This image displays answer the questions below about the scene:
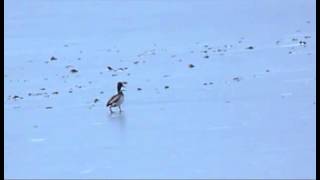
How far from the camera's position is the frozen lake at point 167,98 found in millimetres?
6465

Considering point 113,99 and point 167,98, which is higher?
point 167,98

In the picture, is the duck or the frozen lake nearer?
the frozen lake

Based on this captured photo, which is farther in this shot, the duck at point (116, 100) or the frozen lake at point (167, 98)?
the duck at point (116, 100)

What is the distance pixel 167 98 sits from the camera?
A: 28.6 feet

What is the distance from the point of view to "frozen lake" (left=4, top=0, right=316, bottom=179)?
646cm

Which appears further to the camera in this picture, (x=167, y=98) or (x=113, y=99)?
(x=167, y=98)

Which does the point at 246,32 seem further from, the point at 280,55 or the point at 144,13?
the point at 144,13

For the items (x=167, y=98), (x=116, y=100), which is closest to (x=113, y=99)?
(x=116, y=100)

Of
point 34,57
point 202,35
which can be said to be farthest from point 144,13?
point 34,57

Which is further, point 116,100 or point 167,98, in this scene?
point 167,98

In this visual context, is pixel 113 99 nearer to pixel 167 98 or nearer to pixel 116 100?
pixel 116 100

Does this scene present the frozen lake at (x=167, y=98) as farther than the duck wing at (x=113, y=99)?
No

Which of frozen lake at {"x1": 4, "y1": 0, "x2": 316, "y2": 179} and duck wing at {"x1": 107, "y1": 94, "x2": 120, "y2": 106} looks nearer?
frozen lake at {"x1": 4, "y1": 0, "x2": 316, "y2": 179}

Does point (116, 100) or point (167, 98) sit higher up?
point (167, 98)
